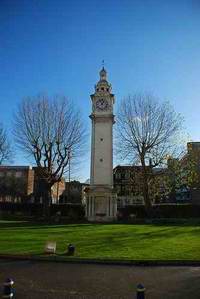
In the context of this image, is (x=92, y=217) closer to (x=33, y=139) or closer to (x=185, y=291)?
(x=33, y=139)

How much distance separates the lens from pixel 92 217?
54.7m

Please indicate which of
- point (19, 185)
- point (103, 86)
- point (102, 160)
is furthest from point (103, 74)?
point (19, 185)

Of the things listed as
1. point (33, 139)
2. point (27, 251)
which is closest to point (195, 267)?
point (27, 251)

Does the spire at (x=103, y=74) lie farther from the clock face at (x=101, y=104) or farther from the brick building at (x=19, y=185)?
the brick building at (x=19, y=185)

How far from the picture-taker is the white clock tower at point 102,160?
5516 centimetres

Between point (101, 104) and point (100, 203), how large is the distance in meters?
15.3

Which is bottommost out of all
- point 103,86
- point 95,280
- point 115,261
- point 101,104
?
point 95,280

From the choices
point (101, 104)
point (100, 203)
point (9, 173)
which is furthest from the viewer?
point (9, 173)

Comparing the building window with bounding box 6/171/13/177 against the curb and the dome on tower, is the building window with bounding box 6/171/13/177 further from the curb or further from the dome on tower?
the curb

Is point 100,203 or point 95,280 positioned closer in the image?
point 95,280

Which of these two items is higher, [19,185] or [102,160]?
[102,160]

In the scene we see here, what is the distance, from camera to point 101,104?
59.2 m

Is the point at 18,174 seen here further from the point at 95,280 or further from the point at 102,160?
the point at 95,280

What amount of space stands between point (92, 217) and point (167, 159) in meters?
13.9
